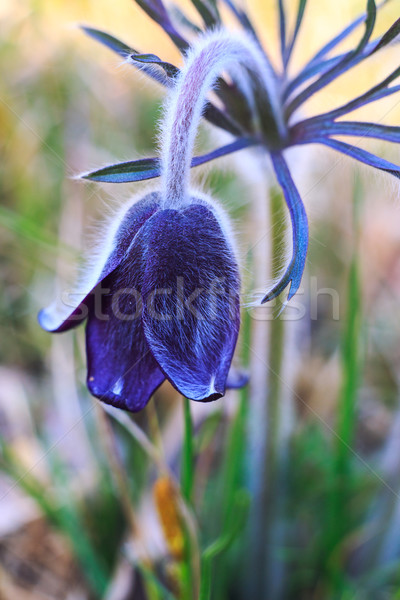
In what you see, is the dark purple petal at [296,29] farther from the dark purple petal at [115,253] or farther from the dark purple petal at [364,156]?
the dark purple petal at [115,253]

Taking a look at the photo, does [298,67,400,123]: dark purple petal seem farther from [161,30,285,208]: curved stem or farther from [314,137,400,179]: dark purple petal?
[161,30,285,208]: curved stem

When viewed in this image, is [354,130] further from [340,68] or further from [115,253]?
[115,253]

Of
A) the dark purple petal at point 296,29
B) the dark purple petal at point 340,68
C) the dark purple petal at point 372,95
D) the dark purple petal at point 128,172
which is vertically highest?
the dark purple petal at point 296,29

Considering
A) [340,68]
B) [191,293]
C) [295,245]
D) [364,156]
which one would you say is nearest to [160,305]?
[191,293]

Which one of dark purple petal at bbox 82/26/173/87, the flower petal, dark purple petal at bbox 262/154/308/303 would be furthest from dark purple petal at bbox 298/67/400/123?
the flower petal

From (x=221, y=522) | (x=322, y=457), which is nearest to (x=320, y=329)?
(x=322, y=457)

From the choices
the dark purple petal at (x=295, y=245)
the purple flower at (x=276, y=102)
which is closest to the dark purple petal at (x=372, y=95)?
the purple flower at (x=276, y=102)
